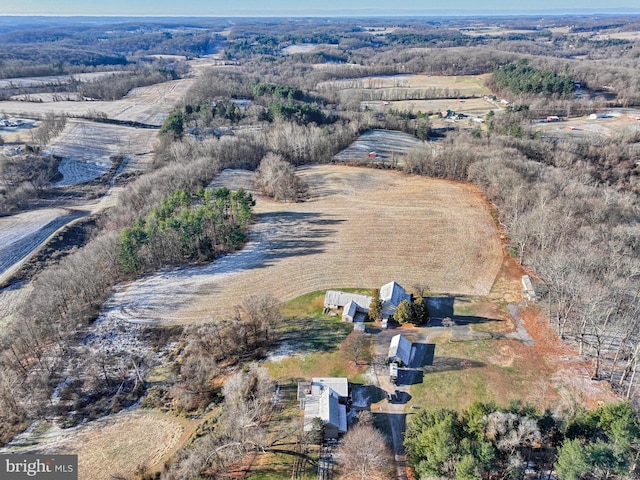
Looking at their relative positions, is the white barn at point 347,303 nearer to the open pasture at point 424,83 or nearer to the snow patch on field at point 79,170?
the snow patch on field at point 79,170

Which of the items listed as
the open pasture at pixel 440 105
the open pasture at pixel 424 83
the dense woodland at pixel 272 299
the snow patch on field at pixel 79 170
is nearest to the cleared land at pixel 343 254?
the dense woodland at pixel 272 299

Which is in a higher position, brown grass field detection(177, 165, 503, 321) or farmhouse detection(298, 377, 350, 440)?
brown grass field detection(177, 165, 503, 321)

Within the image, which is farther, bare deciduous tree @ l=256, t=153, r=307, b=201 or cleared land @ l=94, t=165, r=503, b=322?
bare deciduous tree @ l=256, t=153, r=307, b=201

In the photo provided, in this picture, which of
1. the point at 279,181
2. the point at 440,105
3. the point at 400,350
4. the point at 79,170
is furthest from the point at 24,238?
the point at 440,105

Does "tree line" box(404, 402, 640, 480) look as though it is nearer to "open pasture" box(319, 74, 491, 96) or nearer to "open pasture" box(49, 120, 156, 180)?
"open pasture" box(49, 120, 156, 180)

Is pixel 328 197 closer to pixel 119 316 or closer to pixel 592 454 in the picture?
pixel 119 316

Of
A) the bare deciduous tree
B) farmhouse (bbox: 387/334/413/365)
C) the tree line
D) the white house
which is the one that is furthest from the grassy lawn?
the bare deciduous tree

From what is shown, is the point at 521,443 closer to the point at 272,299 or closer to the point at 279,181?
the point at 272,299
